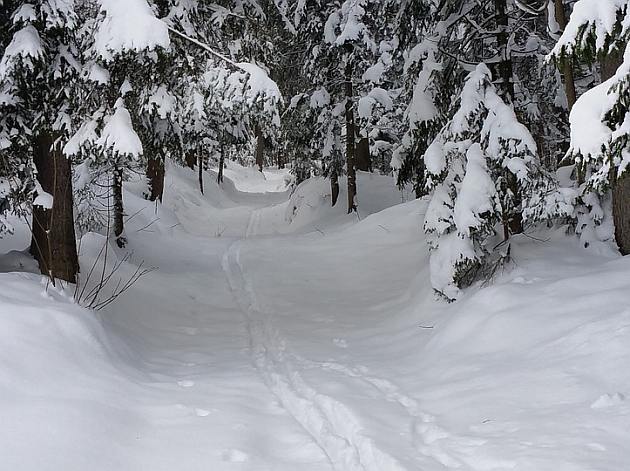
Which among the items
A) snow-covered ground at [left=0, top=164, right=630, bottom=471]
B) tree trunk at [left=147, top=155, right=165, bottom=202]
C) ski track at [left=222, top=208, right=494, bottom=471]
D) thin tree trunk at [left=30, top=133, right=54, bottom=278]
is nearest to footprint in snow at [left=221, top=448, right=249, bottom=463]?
snow-covered ground at [left=0, top=164, right=630, bottom=471]

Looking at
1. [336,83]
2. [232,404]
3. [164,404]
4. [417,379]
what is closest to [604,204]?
[417,379]

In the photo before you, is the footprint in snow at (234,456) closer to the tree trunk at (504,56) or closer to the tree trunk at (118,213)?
the tree trunk at (504,56)

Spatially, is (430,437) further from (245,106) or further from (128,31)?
(128,31)

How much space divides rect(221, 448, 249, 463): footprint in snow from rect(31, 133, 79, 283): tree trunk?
5203 mm

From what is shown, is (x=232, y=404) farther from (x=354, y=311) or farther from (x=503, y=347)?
(x=354, y=311)

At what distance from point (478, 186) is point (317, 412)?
13.8 feet

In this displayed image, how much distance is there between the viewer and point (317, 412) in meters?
5.74

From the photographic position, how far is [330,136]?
63.9ft

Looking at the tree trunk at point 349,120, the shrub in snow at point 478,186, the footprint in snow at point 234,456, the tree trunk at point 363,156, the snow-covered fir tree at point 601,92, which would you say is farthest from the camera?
the tree trunk at point 363,156

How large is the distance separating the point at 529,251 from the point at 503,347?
8.75 feet

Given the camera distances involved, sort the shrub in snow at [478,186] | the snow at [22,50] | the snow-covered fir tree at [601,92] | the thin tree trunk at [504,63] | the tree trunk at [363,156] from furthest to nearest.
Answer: the tree trunk at [363,156], the thin tree trunk at [504,63], the shrub in snow at [478,186], the snow at [22,50], the snow-covered fir tree at [601,92]

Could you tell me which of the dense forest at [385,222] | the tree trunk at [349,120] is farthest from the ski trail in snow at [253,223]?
the dense forest at [385,222]

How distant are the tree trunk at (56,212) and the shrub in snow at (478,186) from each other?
5355mm

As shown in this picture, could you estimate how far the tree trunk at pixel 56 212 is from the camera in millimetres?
8945
